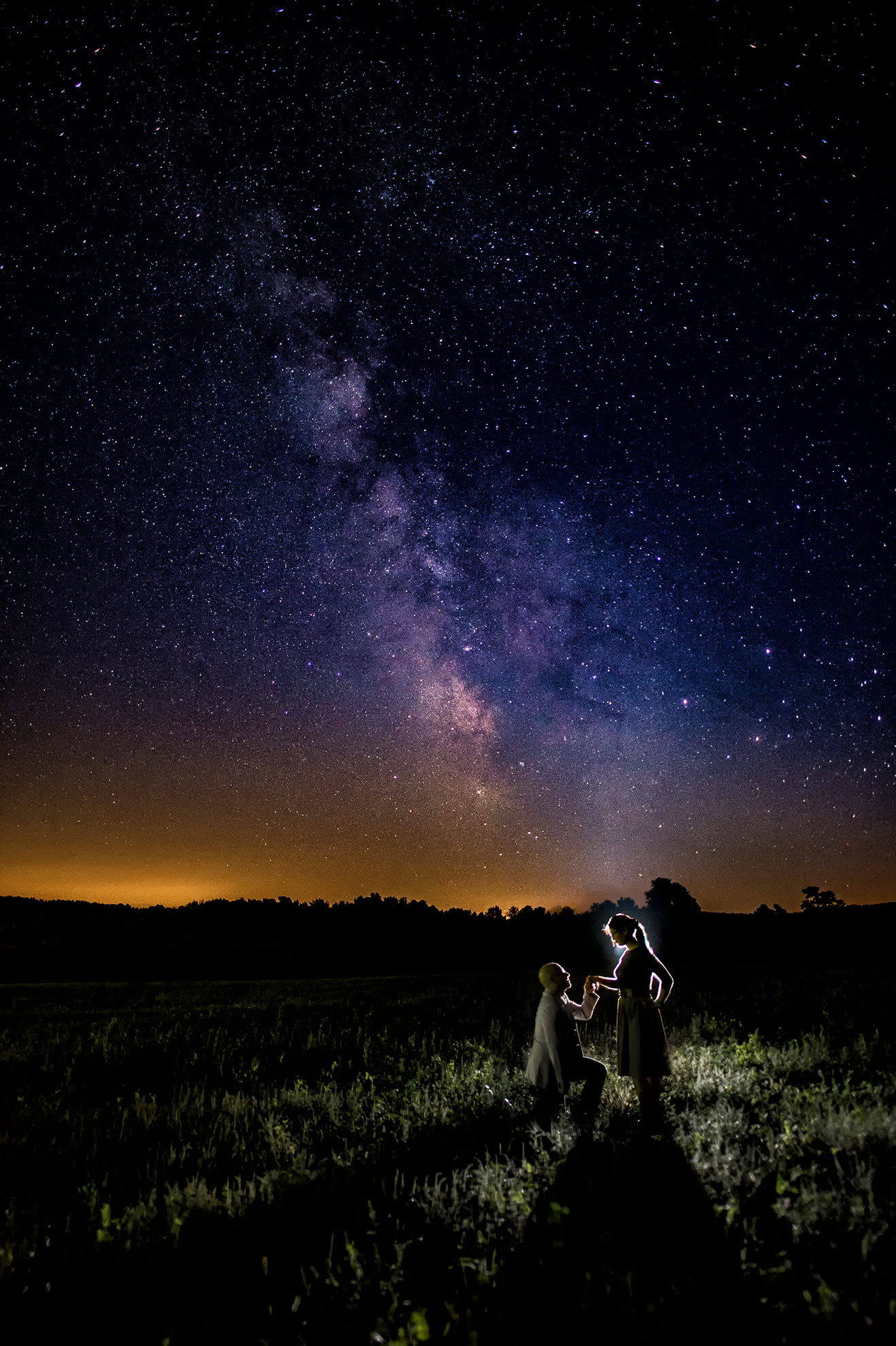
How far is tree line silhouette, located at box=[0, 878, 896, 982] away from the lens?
4962 cm

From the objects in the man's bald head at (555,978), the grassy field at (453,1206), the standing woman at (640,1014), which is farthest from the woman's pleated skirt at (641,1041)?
the man's bald head at (555,978)

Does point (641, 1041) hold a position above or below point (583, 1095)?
above

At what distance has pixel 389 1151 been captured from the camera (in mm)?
6305

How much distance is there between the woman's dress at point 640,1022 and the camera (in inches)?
259

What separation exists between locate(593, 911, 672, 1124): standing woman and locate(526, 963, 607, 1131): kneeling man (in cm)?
34

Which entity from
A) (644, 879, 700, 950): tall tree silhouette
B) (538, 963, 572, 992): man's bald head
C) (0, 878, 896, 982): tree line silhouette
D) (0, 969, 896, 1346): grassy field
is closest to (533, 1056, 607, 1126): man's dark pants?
(0, 969, 896, 1346): grassy field

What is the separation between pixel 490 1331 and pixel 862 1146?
331 cm

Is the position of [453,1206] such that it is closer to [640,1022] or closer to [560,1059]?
[560,1059]

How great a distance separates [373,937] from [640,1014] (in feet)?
194

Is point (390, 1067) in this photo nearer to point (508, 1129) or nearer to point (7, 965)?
point (508, 1129)

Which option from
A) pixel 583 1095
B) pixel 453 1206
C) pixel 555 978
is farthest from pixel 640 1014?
pixel 453 1206

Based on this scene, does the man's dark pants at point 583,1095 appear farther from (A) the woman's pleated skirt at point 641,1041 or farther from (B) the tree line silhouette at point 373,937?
(B) the tree line silhouette at point 373,937

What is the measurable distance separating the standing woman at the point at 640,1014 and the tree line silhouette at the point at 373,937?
39.4 metres

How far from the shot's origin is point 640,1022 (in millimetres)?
6738
